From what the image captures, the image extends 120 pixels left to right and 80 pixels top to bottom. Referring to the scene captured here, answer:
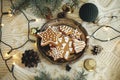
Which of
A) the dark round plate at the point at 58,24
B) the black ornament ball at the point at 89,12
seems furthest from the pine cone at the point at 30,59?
the black ornament ball at the point at 89,12

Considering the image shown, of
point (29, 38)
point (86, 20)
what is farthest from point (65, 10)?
point (29, 38)

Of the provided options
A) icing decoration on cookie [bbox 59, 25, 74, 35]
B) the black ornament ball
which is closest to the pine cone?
icing decoration on cookie [bbox 59, 25, 74, 35]

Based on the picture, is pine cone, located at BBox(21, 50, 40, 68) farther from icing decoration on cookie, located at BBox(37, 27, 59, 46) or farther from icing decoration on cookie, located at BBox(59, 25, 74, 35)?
icing decoration on cookie, located at BBox(59, 25, 74, 35)

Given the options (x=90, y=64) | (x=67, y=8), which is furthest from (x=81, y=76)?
(x=67, y=8)

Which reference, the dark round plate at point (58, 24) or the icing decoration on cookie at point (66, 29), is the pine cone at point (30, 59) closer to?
the dark round plate at point (58, 24)

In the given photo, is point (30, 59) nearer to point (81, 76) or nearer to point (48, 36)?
point (48, 36)

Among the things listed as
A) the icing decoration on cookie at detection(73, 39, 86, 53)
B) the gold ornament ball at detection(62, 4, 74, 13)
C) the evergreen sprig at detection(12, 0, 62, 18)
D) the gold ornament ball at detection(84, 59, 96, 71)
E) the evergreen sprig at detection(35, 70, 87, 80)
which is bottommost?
the evergreen sprig at detection(35, 70, 87, 80)
